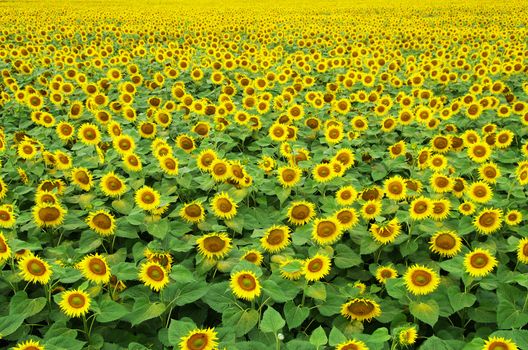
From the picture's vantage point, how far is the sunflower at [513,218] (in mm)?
3464

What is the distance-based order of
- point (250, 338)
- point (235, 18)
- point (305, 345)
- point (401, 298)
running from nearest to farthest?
point (305, 345) < point (250, 338) < point (401, 298) < point (235, 18)

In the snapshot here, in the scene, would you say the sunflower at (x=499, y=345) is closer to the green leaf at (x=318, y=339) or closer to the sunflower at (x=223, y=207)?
the green leaf at (x=318, y=339)

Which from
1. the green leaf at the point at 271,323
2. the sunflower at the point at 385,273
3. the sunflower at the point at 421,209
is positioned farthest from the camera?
the sunflower at the point at 421,209

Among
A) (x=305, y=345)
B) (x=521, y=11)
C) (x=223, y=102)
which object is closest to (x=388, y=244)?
(x=305, y=345)

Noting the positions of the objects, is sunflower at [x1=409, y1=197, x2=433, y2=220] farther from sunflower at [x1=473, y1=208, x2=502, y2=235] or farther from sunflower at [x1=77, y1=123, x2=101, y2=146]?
sunflower at [x1=77, y1=123, x2=101, y2=146]

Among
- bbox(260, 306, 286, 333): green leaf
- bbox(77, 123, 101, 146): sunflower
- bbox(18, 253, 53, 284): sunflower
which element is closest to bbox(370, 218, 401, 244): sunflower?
bbox(260, 306, 286, 333): green leaf

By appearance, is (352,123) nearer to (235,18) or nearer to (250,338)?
(250,338)

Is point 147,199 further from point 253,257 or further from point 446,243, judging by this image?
point 446,243

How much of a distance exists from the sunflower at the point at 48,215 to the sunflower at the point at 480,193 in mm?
3442

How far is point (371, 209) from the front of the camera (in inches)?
140

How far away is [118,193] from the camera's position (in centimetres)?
387

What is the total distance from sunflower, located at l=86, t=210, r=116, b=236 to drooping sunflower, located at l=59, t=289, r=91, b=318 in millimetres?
854

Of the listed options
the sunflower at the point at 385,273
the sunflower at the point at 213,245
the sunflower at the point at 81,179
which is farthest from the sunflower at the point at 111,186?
the sunflower at the point at 385,273

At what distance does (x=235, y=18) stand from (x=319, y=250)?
18.8 metres
